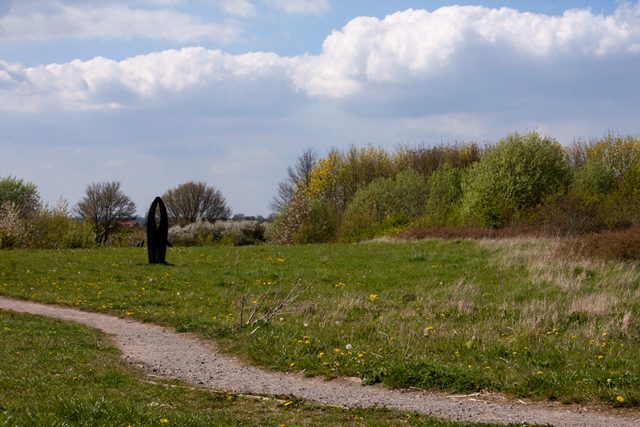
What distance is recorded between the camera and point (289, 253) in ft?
105

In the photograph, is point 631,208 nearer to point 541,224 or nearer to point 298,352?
point 541,224

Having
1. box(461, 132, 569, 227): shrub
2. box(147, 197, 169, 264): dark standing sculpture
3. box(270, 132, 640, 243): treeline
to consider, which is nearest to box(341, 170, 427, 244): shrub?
box(270, 132, 640, 243): treeline

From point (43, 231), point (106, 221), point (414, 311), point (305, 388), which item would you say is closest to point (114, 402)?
point (305, 388)

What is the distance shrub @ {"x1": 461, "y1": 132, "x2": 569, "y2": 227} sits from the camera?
51.9 metres

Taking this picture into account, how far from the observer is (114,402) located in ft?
26.7

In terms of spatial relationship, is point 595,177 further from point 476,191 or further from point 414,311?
point 414,311

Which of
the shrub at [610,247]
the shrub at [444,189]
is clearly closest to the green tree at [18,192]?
the shrub at [444,189]

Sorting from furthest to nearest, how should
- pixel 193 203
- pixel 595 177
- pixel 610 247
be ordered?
pixel 193 203, pixel 595 177, pixel 610 247

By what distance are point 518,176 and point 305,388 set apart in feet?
146

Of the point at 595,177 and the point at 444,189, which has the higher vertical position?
the point at 595,177

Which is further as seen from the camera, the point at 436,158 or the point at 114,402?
the point at 436,158

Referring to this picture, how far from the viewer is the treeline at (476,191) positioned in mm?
39188

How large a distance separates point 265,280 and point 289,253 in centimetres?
940

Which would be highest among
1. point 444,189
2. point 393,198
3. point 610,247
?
point 444,189
